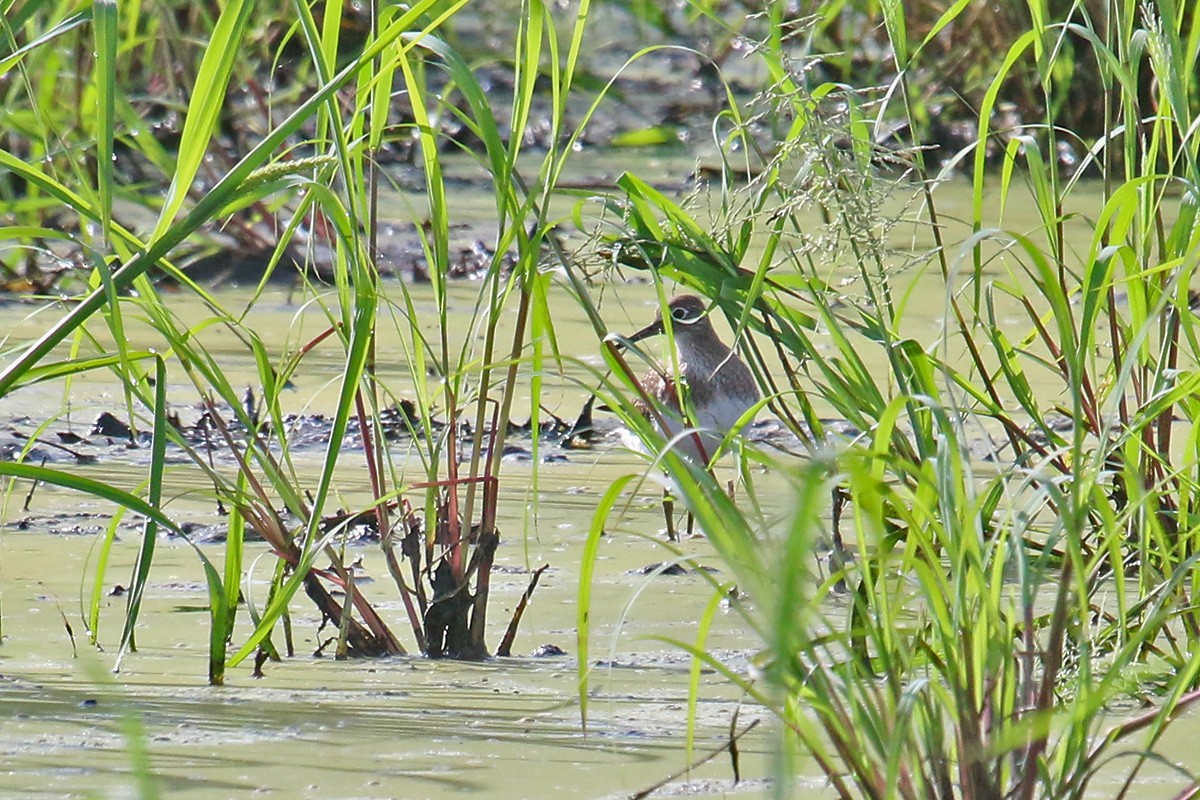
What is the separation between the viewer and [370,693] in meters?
2.65

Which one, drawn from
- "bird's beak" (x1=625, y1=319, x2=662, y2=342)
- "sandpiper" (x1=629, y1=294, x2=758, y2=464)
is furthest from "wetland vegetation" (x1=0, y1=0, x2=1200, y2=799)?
"bird's beak" (x1=625, y1=319, x2=662, y2=342)

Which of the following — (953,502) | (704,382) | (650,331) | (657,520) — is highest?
(650,331)

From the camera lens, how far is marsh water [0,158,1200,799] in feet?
7.39

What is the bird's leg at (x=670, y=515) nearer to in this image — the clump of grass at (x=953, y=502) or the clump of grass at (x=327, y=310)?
the clump of grass at (x=953, y=502)

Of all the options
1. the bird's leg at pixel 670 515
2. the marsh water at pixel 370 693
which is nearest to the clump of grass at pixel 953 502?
the marsh water at pixel 370 693

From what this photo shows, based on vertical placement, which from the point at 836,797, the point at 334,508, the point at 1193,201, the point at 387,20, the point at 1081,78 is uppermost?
the point at 1081,78

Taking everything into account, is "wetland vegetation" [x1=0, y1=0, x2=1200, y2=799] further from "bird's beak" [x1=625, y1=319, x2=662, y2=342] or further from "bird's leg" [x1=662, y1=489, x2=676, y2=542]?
"bird's beak" [x1=625, y1=319, x2=662, y2=342]

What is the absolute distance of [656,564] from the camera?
3457mm

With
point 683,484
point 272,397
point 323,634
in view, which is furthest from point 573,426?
point 683,484

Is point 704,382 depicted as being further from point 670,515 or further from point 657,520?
point 670,515

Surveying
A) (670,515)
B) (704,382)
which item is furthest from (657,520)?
(704,382)

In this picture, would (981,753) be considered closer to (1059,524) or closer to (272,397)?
(1059,524)

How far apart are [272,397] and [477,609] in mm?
465

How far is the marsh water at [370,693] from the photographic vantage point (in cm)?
225
